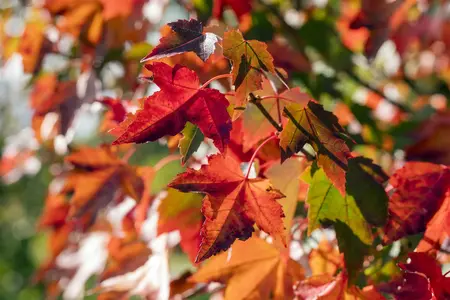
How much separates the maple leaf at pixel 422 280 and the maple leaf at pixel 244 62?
22 centimetres

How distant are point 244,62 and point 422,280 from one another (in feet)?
0.85

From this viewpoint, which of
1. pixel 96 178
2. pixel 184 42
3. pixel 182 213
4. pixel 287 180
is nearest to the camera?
pixel 184 42

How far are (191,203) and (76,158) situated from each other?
0.25 metres

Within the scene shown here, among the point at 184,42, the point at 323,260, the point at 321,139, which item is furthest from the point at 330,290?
the point at 184,42

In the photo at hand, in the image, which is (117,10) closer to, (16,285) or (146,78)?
(146,78)

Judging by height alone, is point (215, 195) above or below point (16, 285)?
above

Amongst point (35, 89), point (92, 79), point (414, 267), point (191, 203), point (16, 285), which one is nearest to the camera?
point (414, 267)

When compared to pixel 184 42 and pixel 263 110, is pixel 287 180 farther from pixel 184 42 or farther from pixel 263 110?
pixel 184 42

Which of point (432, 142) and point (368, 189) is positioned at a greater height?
point (368, 189)

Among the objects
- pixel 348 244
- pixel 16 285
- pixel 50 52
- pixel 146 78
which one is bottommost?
pixel 16 285

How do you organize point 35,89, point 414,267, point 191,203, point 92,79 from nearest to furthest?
point 414,267, point 191,203, point 92,79, point 35,89

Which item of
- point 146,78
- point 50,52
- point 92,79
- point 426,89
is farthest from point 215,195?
point 426,89

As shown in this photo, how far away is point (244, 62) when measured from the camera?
55 centimetres

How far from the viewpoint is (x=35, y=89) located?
1.29 meters
